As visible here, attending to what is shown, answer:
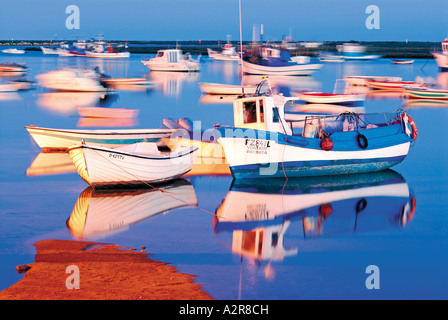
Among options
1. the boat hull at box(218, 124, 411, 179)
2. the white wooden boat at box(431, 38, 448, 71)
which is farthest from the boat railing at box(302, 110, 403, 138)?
the white wooden boat at box(431, 38, 448, 71)

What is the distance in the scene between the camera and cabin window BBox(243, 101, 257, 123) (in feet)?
48.6

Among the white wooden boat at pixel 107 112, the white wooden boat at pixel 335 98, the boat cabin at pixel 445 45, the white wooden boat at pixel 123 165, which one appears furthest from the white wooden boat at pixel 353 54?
the white wooden boat at pixel 123 165

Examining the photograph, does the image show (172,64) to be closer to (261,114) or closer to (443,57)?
(443,57)

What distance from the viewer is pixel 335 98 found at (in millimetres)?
31344

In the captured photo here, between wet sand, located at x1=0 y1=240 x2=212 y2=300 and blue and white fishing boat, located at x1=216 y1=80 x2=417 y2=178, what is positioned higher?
blue and white fishing boat, located at x1=216 y1=80 x2=417 y2=178

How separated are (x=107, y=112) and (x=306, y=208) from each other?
47.1ft

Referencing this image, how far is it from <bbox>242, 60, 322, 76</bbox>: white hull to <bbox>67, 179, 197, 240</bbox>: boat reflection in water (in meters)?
41.1

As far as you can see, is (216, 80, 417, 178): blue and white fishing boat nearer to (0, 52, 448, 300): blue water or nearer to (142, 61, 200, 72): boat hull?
(0, 52, 448, 300): blue water

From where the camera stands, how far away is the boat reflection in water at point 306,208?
34.8 ft

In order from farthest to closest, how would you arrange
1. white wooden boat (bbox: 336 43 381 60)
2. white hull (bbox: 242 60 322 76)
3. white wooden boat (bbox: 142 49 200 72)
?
1. white wooden boat (bbox: 336 43 381 60)
2. white wooden boat (bbox: 142 49 200 72)
3. white hull (bbox: 242 60 322 76)

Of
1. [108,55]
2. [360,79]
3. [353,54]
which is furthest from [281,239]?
[353,54]

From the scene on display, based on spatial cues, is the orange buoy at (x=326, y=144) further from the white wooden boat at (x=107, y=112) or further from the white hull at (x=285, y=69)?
the white hull at (x=285, y=69)

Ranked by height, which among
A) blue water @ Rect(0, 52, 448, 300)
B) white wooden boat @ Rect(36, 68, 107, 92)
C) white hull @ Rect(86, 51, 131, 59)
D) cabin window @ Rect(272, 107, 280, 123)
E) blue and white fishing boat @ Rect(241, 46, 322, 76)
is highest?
white hull @ Rect(86, 51, 131, 59)

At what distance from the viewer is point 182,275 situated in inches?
330
